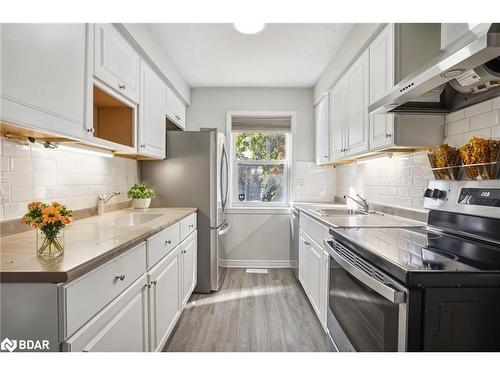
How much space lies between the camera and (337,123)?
114 inches

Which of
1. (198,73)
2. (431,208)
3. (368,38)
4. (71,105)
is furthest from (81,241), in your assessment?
(198,73)

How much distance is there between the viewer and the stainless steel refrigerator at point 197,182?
2914 millimetres

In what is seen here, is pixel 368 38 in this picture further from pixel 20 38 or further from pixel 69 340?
pixel 69 340

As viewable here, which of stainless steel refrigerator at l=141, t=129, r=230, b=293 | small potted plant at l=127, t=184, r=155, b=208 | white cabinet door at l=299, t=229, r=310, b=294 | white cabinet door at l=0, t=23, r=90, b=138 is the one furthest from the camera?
stainless steel refrigerator at l=141, t=129, r=230, b=293

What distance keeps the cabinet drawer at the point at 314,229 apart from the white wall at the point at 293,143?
0.91 meters

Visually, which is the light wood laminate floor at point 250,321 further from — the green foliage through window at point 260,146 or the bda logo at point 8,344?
the green foliage through window at point 260,146

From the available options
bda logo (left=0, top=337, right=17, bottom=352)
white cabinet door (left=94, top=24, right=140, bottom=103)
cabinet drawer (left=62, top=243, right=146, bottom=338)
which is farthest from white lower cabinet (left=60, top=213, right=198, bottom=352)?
white cabinet door (left=94, top=24, right=140, bottom=103)

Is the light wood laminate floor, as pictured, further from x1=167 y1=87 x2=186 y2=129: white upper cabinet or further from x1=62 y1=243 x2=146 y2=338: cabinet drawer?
x1=167 y1=87 x2=186 y2=129: white upper cabinet

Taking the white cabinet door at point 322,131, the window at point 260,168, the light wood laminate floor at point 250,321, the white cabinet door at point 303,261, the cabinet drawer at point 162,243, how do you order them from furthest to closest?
the window at point 260,168 < the white cabinet door at point 322,131 < the white cabinet door at point 303,261 < the light wood laminate floor at point 250,321 < the cabinet drawer at point 162,243

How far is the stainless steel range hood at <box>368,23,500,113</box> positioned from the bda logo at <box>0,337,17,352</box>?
170 centimetres

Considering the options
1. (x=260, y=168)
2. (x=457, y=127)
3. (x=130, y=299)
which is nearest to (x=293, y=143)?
(x=260, y=168)

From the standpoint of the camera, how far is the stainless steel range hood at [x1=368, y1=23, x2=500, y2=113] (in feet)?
3.14

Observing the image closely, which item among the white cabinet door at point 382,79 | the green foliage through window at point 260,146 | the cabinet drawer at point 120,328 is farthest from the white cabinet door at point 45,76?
the green foliage through window at point 260,146

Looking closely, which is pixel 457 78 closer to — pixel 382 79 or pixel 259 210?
pixel 382 79
